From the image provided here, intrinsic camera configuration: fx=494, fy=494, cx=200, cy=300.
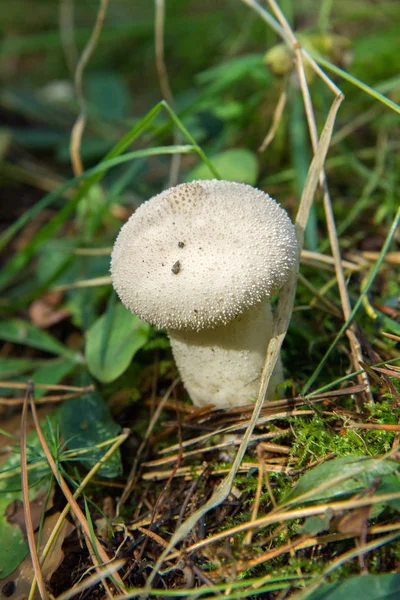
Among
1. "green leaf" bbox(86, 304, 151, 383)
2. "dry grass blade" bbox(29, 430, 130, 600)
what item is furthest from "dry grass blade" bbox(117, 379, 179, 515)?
"green leaf" bbox(86, 304, 151, 383)

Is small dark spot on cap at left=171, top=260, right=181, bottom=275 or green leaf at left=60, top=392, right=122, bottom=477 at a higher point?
small dark spot on cap at left=171, top=260, right=181, bottom=275

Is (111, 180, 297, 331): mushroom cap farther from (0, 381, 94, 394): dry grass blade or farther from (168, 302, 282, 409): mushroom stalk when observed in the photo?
(0, 381, 94, 394): dry grass blade

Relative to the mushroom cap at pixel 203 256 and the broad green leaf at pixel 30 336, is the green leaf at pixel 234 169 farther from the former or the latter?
the broad green leaf at pixel 30 336

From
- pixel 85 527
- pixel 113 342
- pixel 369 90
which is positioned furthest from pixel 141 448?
pixel 369 90

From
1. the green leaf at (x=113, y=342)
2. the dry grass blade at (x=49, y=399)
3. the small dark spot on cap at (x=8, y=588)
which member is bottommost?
the small dark spot on cap at (x=8, y=588)

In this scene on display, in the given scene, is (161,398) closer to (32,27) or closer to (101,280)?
(101,280)

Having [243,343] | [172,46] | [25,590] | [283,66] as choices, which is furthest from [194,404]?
[172,46]

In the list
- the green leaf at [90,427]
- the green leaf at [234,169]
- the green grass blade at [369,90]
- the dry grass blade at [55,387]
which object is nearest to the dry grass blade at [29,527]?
the green leaf at [90,427]
